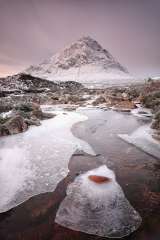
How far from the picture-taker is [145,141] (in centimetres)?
604

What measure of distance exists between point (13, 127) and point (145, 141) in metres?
4.96

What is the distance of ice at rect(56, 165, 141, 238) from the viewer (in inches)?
100.0

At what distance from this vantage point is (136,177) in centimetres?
384

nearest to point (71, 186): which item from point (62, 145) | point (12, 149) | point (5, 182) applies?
point (5, 182)

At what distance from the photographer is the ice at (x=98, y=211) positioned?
254 cm

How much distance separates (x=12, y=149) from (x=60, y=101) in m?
14.4

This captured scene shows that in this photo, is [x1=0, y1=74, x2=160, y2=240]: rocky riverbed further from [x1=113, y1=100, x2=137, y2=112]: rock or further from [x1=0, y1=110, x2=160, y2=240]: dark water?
[x1=113, y1=100, x2=137, y2=112]: rock

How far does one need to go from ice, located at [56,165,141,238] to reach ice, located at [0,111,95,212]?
1.84 feet

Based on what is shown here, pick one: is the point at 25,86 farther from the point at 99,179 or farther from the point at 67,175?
the point at 99,179

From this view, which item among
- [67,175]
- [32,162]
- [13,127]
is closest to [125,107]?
[13,127]

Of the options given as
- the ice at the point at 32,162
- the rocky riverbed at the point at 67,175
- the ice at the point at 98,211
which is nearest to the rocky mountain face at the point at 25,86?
the ice at the point at 32,162

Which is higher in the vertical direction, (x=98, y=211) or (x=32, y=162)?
(x=32, y=162)

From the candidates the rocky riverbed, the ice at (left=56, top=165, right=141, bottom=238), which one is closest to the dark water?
the rocky riverbed

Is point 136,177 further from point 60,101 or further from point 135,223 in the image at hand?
point 60,101
